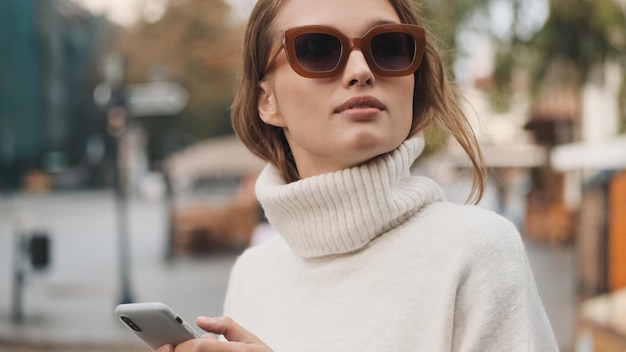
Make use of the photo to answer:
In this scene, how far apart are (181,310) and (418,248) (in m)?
9.06

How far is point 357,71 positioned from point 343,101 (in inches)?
2.1

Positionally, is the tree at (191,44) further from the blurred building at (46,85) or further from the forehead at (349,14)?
the forehead at (349,14)

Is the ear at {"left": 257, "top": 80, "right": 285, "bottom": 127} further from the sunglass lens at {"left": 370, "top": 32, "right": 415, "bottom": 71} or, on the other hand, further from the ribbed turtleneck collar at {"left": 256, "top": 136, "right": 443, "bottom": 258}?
the sunglass lens at {"left": 370, "top": 32, "right": 415, "bottom": 71}

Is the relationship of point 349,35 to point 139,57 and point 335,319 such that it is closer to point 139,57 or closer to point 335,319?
point 335,319

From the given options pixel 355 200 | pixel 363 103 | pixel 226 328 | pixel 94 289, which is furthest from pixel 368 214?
pixel 94 289

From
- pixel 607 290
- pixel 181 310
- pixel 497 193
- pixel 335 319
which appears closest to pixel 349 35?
pixel 335 319

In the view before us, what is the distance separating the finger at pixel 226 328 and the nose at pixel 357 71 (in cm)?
42

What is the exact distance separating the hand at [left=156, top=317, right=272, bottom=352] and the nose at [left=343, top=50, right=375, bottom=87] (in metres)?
0.43

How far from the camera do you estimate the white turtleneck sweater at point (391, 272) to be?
121 cm

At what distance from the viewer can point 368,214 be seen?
137 cm

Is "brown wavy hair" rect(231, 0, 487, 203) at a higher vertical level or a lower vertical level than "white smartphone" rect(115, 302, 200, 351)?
higher

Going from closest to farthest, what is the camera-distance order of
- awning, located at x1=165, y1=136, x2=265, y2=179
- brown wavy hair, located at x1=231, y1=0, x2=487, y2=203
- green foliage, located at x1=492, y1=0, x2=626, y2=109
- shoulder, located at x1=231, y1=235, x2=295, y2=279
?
1. brown wavy hair, located at x1=231, y1=0, x2=487, y2=203
2. shoulder, located at x1=231, y1=235, x2=295, y2=279
3. green foliage, located at x1=492, y1=0, x2=626, y2=109
4. awning, located at x1=165, y1=136, x2=265, y2=179

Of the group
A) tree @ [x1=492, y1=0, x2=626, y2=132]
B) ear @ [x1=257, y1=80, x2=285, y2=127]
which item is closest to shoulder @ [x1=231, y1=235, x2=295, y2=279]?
ear @ [x1=257, y1=80, x2=285, y2=127]

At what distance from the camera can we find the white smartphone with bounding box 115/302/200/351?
120 centimetres
